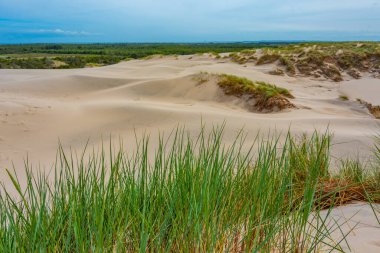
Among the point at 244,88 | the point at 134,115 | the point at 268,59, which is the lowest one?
the point at 134,115

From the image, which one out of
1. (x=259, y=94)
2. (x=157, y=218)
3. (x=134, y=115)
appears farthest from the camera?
(x=259, y=94)

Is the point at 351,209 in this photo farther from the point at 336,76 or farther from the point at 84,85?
the point at 336,76

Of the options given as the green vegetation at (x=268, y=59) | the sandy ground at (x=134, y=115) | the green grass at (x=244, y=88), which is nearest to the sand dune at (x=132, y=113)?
the sandy ground at (x=134, y=115)

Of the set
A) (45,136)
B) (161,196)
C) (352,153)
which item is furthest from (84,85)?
(161,196)

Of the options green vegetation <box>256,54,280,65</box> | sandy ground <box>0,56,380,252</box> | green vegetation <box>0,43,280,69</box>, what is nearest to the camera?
sandy ground <box>0,56,380,252</box>

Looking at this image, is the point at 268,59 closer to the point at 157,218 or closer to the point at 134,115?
the point at 134,115

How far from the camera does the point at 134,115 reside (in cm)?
672

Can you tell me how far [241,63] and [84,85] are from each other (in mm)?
7383

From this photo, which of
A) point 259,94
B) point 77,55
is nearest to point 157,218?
point 259,94

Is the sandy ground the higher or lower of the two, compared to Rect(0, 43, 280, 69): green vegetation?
lower

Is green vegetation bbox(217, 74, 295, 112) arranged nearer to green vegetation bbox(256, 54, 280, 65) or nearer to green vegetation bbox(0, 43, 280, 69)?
green vegetation bbox(256, 54, 280, 65)

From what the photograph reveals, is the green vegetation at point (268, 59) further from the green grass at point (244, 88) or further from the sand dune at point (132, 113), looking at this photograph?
the green grass at point (244, 88)

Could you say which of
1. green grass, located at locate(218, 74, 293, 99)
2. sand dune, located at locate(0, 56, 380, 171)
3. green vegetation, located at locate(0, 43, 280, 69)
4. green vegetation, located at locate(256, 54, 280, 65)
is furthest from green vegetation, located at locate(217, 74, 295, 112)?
green vegetation, located at locate(0, 43, 280, 69)

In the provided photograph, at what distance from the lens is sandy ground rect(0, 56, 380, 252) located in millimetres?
5703
